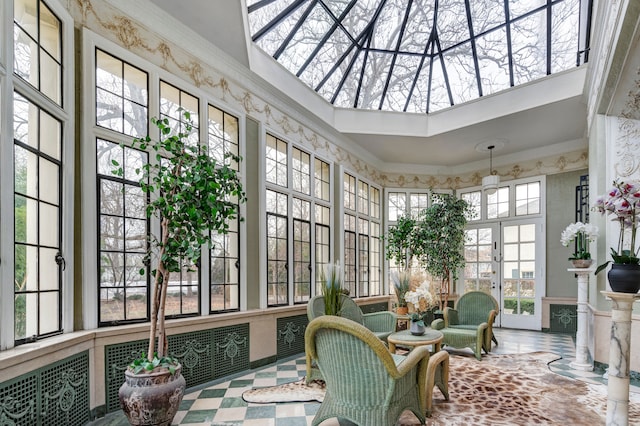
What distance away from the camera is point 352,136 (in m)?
6.73

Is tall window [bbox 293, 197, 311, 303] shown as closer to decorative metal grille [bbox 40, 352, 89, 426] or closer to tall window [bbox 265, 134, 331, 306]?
tall window [bbox 265, 134, 331, 306]

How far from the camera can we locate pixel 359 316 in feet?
15.8

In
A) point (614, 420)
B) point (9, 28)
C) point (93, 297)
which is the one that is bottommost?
point (614, 420)

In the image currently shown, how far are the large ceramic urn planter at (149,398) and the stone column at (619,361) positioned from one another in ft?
11.0

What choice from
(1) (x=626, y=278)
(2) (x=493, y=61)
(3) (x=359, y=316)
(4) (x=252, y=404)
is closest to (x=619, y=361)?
(1) (x=626, y=278)

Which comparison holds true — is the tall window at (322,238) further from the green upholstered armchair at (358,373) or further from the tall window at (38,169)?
the tall window at (38,169)

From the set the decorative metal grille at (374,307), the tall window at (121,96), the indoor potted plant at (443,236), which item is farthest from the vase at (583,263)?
the tall window at (121,96)

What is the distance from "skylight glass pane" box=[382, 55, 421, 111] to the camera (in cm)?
628

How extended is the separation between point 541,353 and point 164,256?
5513mm

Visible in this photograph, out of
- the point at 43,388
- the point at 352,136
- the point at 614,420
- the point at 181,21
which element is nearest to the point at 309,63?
the point at 352,136

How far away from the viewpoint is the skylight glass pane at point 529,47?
5250 millimetres

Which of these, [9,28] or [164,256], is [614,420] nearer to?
[164,256]

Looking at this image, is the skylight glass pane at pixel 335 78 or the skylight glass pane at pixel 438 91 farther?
the skylight glass pane at pixel 438 91

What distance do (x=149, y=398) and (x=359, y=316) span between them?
112 inches
